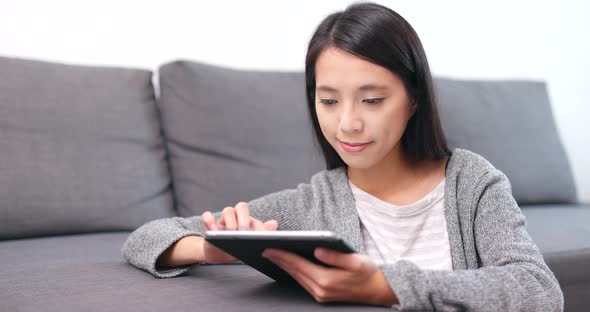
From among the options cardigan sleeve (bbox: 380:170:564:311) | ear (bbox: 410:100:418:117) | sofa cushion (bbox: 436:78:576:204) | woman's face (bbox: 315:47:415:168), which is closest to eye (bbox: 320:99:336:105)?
woman's face (bbox: 315:47:415:168)

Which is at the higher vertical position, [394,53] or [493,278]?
[394,53]

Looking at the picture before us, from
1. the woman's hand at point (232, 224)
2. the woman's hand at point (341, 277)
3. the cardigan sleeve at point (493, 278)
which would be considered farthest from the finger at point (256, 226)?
the cardigan sleeve at point (493, 278)

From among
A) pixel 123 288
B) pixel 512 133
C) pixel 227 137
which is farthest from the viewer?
pixel 512 133

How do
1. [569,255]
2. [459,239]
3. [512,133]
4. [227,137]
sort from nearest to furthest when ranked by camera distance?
[459,239] < [569,255] < [227,137] < [512,133]

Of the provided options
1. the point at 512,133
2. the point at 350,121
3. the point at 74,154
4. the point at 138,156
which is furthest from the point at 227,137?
the point at 512,133

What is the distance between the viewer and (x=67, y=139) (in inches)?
58.4

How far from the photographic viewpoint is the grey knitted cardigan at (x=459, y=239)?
31.0 inches

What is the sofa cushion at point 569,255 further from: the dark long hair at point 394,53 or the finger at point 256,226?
the finger at point 256,226

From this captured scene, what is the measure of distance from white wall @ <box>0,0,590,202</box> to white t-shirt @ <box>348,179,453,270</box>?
1087 mm

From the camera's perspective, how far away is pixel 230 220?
0.92 metres

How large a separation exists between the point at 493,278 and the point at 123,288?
52 centimetres

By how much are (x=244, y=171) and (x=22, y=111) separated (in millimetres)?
549

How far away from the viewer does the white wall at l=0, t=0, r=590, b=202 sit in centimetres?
180

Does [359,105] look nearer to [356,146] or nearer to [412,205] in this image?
[356,146]
